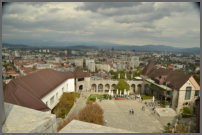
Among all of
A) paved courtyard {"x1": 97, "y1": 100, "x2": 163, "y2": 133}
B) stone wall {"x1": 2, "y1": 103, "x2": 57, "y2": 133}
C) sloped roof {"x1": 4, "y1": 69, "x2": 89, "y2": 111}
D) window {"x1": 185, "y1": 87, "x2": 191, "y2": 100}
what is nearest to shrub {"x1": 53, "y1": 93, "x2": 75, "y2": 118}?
sloped roof {"x1": 4, "y1": 69, "x2": 89, "y2": 111}

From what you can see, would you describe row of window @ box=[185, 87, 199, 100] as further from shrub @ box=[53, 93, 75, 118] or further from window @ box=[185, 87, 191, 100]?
shrub @ box=[53, 93, 75, 118]

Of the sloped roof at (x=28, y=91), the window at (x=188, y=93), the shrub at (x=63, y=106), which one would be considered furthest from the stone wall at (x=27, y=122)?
the window at (x=188, y=93)

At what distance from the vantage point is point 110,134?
3451 millimetres

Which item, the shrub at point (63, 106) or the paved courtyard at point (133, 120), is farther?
the shrub at point (63, 106)

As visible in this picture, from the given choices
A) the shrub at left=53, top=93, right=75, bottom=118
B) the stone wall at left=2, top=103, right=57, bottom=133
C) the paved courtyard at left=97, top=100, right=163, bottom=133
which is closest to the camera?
the stone wall at left=2, top=103, right=57, bottom=133

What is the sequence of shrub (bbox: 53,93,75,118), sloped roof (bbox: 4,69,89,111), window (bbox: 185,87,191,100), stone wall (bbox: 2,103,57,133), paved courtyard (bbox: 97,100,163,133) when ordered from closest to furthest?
stone wall (bbox: 2,103,57,133), sloped roof (bbox: 4,69,89,111), paved courtyard (bbox: 97,100,163,133), shrub (bbox: 53,93,75,118), window (bbox: 185,87,191,100)

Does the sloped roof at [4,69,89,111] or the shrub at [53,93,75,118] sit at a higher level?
the sloped roof at [4,69,89,111]

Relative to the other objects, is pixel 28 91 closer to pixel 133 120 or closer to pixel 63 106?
pixel 63 106

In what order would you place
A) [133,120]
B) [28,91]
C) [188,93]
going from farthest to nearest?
1. [188,93]
2. [133,120]
3. [28,91]

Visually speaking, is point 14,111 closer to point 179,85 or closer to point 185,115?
point 185,115

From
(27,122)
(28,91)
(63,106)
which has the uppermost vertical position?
(27,122)

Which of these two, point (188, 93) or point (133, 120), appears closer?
point (133, 120)

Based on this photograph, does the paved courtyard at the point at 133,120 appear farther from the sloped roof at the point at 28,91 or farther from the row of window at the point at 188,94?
the sloped roof at the point at 28,91

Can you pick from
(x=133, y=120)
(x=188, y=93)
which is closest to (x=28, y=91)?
(x=133, y=120)
